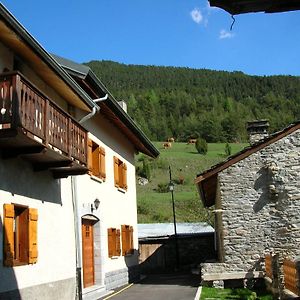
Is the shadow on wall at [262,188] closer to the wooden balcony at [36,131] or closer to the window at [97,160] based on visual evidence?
the window at [97,160]

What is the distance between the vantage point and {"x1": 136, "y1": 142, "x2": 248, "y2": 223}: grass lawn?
4916 cm

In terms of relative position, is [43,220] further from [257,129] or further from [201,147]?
[201,147]

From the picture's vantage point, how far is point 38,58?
1023 cm

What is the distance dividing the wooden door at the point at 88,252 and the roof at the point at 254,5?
11611 mm

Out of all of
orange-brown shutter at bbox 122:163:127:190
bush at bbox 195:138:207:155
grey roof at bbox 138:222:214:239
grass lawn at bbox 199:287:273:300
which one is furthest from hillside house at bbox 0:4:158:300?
bush at bbox 195:138:207:155

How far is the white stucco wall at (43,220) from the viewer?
9227 mm

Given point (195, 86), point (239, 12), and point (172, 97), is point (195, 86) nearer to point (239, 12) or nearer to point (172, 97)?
point (172, 97)

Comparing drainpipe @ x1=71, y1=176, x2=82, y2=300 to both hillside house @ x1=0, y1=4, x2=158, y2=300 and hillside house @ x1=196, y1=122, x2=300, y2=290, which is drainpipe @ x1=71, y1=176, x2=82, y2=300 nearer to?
hillside house @ x1=0, y1=4, x2=158, y2=300

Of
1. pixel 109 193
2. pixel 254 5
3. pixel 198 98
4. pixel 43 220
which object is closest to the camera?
pixel 254 5

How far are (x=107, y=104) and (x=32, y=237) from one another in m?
6.19

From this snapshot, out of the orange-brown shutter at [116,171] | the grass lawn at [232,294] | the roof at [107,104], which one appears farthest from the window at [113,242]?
the roof at [107,104]

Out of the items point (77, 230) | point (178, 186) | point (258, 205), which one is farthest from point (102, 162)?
point (178, 186)

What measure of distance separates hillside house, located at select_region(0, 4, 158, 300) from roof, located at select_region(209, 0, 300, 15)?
5398 millimetres

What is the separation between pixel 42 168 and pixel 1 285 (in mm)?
2758
